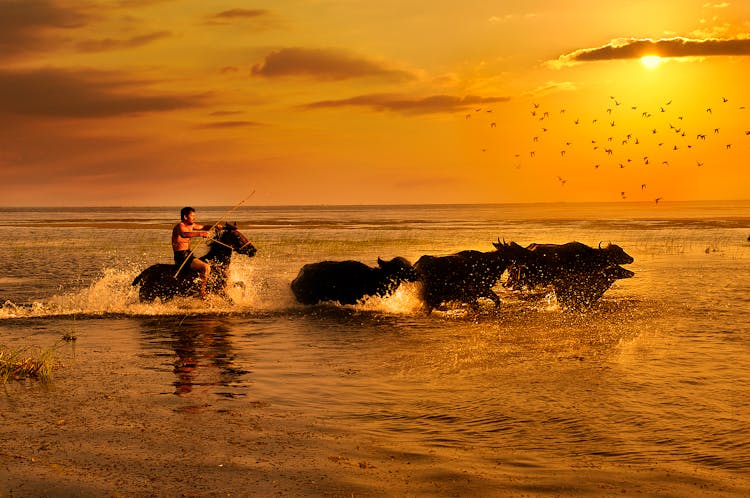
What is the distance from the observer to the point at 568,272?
1752 centimetres

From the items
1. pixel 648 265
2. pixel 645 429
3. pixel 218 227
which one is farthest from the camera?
pixel 648 265

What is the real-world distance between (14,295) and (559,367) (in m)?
14.9

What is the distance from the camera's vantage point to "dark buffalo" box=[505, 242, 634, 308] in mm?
17359

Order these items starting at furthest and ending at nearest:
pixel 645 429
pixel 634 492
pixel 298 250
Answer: pixel 298 250
pixel 645 429
pixel 634 492

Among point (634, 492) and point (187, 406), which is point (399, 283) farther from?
point (634, 492)

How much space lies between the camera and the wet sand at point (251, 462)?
6059mm

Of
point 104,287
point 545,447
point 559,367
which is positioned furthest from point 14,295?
point 545,447

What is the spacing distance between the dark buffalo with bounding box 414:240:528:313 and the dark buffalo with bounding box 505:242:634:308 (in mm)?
774

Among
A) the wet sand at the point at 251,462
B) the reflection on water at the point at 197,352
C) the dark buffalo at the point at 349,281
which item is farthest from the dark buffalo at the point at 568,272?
the wet sand at the point at 251,462

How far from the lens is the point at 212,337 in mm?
13336

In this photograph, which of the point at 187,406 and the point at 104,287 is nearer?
the point at 187,406

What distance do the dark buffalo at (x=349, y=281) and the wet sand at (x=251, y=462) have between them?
346 inches

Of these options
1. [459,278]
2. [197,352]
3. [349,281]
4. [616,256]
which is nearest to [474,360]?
[197,352]

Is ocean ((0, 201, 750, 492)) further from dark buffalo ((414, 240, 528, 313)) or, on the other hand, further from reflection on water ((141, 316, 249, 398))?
dark buffalo ((414, 240, 528, 313))
